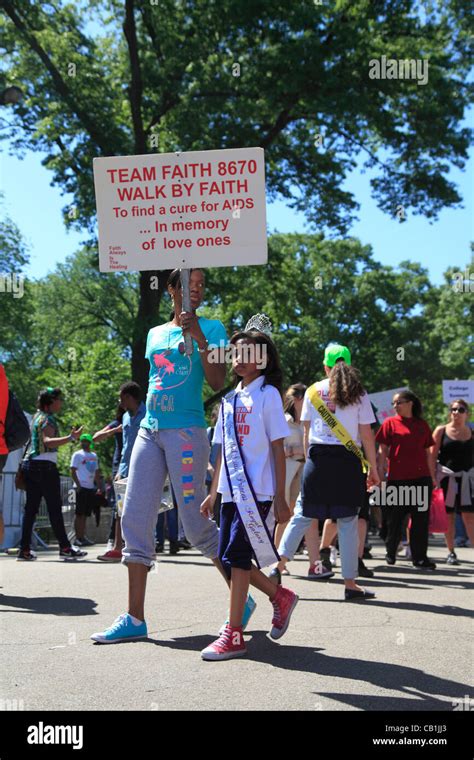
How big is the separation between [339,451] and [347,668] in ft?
10.3

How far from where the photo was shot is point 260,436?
17.3ft

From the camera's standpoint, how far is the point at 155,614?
6605mm

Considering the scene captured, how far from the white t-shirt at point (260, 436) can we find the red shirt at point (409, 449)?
545 cm

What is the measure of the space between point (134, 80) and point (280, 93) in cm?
363

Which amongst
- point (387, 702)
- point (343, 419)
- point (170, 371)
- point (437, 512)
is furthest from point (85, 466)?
point (387, 702)

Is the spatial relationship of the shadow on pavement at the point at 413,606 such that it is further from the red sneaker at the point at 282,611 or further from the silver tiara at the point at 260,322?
the silver tiara at the point at 260,322

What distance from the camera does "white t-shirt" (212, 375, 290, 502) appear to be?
5254 mm

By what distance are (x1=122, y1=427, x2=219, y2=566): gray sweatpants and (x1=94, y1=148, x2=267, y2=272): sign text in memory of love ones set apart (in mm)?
958

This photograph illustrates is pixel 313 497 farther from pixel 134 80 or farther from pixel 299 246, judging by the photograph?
pixel 299 246

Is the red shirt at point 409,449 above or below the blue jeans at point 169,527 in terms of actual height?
above

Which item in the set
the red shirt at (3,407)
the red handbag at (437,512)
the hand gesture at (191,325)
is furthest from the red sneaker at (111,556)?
the hand gesture at (191,325)

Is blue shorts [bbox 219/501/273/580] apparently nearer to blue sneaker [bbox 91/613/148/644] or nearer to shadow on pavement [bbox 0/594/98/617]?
blue sneaker [bbox 91/613/148/644]

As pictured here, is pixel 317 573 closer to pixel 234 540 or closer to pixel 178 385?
pixel 234 540

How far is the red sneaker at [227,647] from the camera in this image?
492cm
